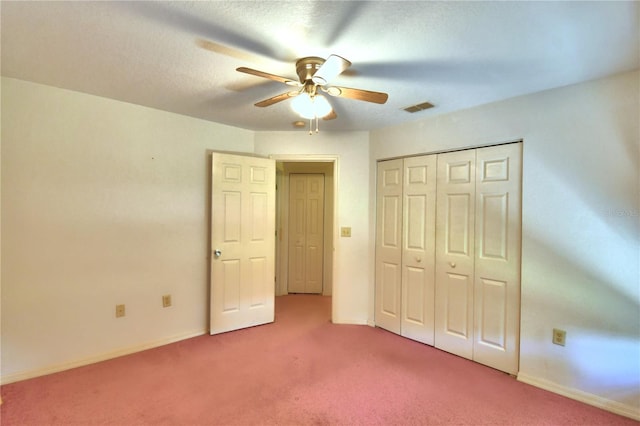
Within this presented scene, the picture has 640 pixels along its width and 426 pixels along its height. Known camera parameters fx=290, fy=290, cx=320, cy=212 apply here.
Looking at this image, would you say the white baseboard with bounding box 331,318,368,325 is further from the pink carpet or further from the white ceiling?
the white ceiling

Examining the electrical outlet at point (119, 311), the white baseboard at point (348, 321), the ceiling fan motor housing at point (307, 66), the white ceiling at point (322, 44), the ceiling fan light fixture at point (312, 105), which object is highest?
the white ceiling at point (322, 44)

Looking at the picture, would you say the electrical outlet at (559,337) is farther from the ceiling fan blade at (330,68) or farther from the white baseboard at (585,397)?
the ceiling fan blade at (330,68)

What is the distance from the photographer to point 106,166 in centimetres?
250

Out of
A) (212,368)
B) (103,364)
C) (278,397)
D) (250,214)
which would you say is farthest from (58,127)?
(278,397)

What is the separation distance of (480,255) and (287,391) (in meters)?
1.92

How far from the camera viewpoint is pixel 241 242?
3189 millimetres

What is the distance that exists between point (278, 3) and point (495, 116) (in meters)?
1.98

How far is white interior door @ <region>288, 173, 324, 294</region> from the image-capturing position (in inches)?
183

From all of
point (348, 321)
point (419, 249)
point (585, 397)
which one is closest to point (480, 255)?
point (419, 249)

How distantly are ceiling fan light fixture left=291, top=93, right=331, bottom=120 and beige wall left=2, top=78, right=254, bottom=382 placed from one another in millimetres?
1558

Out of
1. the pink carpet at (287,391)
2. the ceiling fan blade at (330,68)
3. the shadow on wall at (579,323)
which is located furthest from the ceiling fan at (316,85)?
the pink carpet at (287,391)

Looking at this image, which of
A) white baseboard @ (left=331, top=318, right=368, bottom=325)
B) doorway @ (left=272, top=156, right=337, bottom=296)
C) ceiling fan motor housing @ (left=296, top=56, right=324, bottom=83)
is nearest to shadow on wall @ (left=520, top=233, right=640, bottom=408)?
white baseboard @ (left=331, top=318, right=368, bottom=325)

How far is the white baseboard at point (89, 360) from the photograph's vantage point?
2.13m

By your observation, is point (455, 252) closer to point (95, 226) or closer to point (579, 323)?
point (579, 323)
